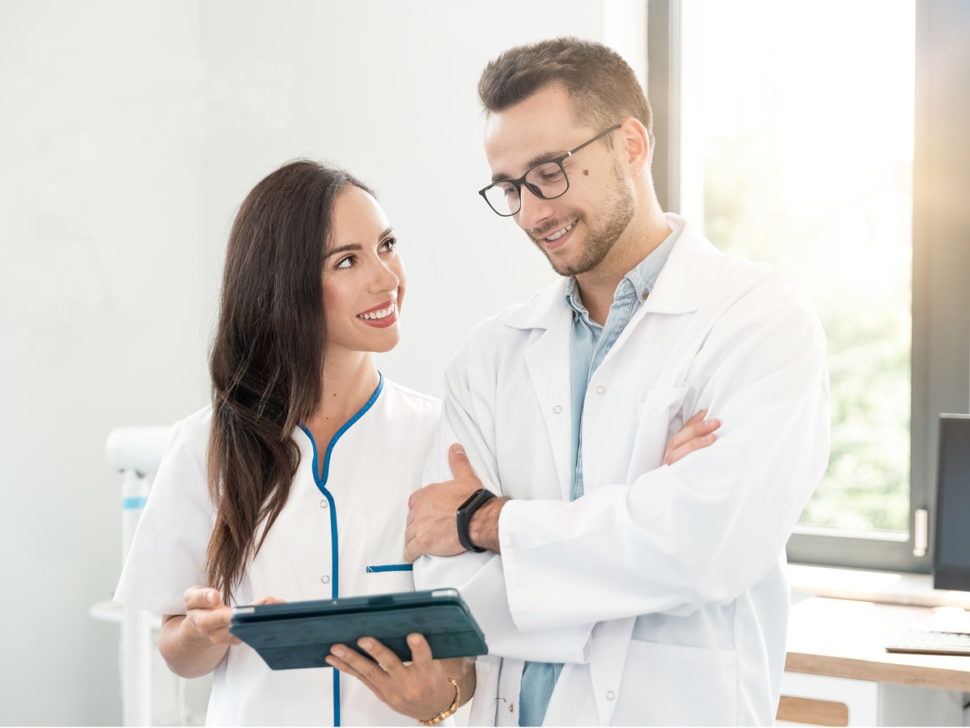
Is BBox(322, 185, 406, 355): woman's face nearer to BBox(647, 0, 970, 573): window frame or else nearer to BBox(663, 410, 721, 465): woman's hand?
BBox(663, 410, 721, 465): woman's hand

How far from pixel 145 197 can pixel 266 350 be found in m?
1.69

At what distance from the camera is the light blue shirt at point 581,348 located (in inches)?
53.6

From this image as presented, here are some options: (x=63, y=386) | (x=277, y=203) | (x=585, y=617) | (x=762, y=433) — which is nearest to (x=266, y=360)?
(x=277, y=203)

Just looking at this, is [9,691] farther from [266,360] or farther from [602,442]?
[602,442]

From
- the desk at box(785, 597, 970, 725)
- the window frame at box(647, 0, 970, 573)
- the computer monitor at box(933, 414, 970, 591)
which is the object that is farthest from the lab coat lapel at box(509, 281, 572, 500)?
the window frame at box(647, 0, 970, 573)

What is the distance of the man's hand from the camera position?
138cm

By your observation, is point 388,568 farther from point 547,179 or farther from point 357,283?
point 547,179

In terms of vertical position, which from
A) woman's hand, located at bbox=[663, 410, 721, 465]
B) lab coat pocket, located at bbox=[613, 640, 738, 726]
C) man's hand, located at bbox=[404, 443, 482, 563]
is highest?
woman's hand, located at bbox=[663, 410, 721, 465]

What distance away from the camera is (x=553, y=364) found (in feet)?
4.82

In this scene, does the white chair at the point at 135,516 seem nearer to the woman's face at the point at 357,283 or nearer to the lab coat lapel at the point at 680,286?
the woman's face at the point at 357,283

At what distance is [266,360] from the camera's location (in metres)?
1.62

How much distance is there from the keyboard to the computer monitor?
210mm

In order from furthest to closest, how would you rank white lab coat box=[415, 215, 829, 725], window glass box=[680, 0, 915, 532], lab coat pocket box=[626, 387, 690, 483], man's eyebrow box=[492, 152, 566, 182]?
window glass box=[680, 0, 915, 532] → man's eyebrow box=[492, 152, 566, 182] → lab coat pocket box=[626, 387, 690, 483] → white lab coat box=[415, 215, 829, 725]

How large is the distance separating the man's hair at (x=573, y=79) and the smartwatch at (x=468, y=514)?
1.84 feet
